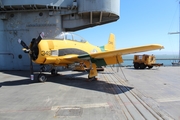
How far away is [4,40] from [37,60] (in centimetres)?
915

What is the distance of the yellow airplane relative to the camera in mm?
7777

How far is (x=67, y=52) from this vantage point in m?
9.12

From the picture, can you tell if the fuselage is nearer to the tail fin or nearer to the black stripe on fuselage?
the black stripe on fuselage

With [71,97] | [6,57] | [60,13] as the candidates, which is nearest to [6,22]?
[6,57]

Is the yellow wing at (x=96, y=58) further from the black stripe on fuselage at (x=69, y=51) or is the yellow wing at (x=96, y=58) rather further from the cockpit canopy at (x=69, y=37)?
the cockpit canopy at (x=69, y=37)

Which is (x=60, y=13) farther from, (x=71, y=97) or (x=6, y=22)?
(x=71, y=97)

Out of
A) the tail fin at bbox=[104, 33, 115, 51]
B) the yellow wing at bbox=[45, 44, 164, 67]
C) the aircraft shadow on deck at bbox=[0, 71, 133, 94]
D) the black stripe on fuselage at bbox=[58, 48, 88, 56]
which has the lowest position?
the aircraft shadow on deck at bbox=[0, 71, 133, 94]

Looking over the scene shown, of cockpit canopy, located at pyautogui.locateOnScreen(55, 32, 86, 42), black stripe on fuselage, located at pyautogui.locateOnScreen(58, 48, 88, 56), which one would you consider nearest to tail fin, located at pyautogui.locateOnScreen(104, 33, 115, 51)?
cockpit canopy, located at pyautogui.locateOnScreen(55, 32, 86, 42)

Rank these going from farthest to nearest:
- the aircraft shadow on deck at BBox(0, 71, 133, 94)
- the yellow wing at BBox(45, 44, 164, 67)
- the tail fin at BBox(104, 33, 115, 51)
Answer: the tail fin at BBox(104, 33, 115, 51) → the yellow wing at BBox(45, 44, 164, 67) → the aircraft shadow on deck at BBox(0, 71, 133, 94)

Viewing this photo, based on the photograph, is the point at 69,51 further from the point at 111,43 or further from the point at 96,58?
the point at 111,43

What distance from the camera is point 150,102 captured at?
4754 mm

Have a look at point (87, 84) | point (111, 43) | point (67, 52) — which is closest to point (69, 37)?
point (67, 52)

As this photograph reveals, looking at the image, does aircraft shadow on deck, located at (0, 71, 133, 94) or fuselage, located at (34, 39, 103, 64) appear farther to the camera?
fuselage, located at (34, 39, 103, 64)

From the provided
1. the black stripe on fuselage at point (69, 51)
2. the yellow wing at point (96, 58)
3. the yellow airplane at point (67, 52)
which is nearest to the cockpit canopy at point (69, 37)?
the yellow airplane at point (67, 52)
